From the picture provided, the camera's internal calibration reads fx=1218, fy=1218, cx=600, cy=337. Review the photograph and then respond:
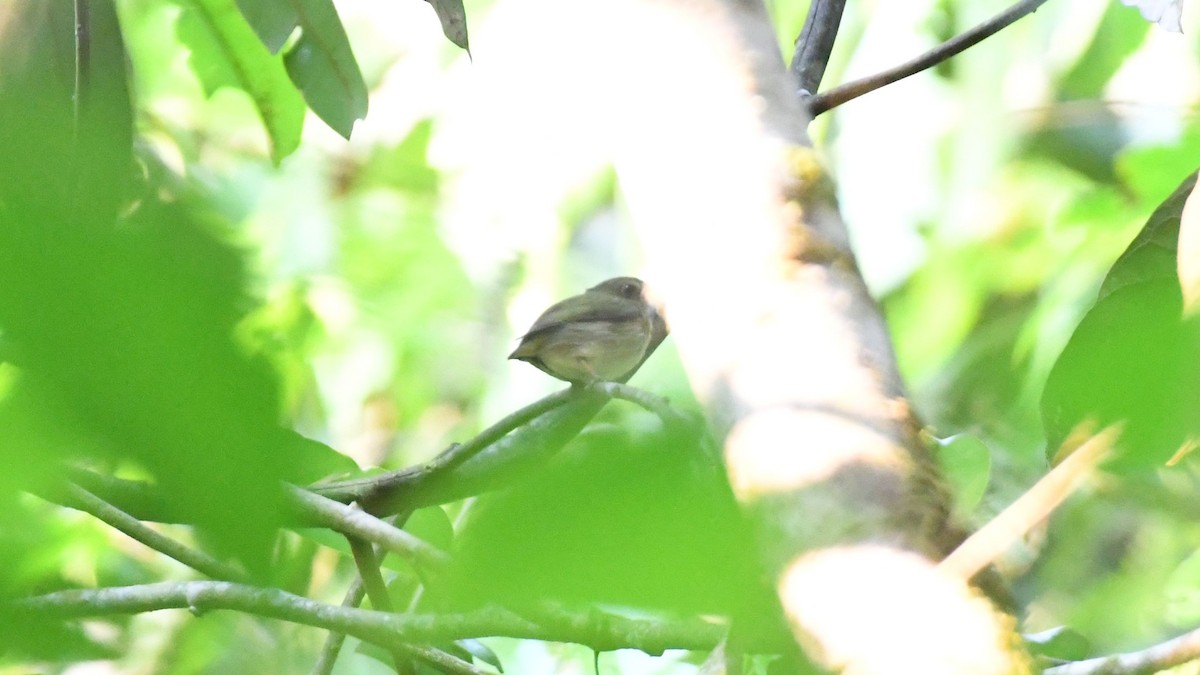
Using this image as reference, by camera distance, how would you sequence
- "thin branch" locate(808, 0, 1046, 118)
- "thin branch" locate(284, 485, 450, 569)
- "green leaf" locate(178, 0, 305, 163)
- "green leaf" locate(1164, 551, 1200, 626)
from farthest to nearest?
1. "green leaf" locate(1164, 551, 1200, 626)
2. "green leaf" locate(178, 0, 305, 163)
3. "thin branch" locate(808, 0, 1046, 118)
4. "thin branch" locate(284, 485, 450, 569)

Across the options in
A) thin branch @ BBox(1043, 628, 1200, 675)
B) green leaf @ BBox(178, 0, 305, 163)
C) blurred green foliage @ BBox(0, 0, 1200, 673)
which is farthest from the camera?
green leaf @ BBox(178, 0, 305, 163)

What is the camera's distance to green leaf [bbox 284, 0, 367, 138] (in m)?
1.25

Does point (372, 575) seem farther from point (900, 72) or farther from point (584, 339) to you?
point (584, 339)

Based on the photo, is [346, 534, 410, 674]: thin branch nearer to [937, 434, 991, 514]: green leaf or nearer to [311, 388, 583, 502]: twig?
[311, 388, 583, 502]: twig

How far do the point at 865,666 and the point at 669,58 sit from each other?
15.1 inches

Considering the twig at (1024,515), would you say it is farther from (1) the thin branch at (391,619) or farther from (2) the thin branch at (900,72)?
(2) the thin branch at (900,72)

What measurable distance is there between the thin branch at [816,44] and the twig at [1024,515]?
0.92 m

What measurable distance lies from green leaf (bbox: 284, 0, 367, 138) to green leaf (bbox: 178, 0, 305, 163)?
0.61 feet

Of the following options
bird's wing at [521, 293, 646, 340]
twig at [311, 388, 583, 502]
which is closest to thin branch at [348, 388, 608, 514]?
twig at [311, 388, 583, 502]

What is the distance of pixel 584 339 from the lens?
2670mm

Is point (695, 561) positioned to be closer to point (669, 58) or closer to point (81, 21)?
point (669, 58)

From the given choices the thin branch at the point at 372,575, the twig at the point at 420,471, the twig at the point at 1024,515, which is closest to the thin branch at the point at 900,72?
the twig at the point at 420,471

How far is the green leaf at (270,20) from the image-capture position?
1.13 m

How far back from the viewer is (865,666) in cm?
39
